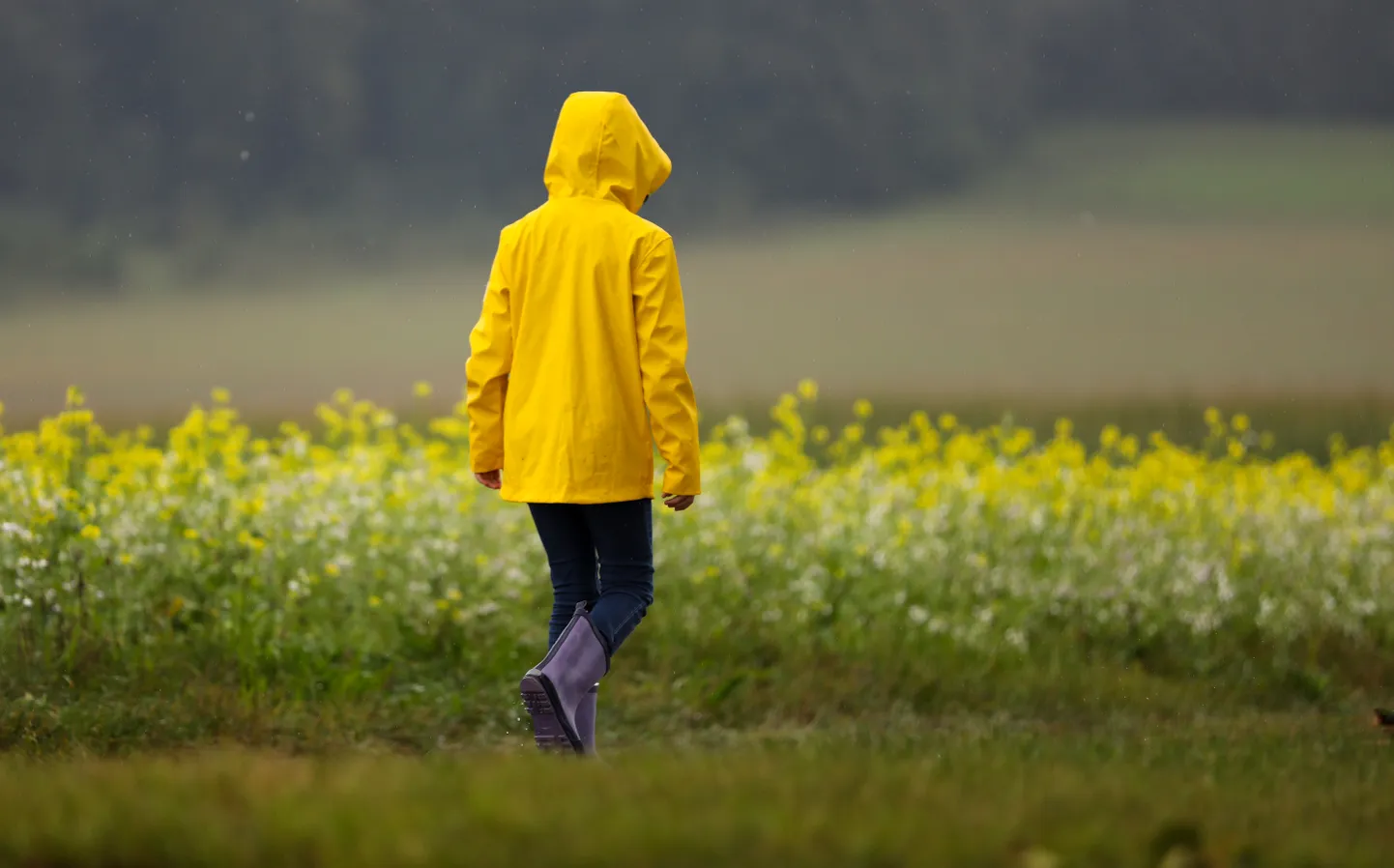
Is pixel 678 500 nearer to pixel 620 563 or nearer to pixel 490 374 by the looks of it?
pixel 620 563

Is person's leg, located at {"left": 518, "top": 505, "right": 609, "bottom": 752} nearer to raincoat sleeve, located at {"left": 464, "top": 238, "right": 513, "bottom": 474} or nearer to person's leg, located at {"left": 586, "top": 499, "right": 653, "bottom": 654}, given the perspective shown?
person's leg, located at {"left": 586, "top": 499, "right": 653, "bottom": 654}

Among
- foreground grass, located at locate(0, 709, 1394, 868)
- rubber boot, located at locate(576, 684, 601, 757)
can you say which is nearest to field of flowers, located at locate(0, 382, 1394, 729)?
rubber boot, located at locate(576, 684, 601, 757)

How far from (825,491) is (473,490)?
7.04ft

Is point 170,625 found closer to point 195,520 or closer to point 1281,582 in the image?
point 195,520

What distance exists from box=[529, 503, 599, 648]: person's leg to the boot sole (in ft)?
0.81

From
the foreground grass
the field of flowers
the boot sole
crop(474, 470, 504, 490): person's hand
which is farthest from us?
the field of flowers

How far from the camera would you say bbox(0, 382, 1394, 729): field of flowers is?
6535 mm

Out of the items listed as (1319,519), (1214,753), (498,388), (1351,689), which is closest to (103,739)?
(498,388)

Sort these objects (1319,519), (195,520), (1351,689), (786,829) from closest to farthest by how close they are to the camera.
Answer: (786,829), (195,520), (1351,689), (1319,519)

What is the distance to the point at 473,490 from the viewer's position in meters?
8.05

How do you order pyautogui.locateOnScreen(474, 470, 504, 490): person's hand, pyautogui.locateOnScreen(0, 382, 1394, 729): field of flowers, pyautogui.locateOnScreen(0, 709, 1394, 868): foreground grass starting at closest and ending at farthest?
pyautogui.locateOnScreen(0, 709, 1394, 868): foreground grass, pyautogui.locateOnScreen(474, 470, 504, 490): person's hand, pyautogui.locateOnScreen(0, 382, 1394, 729): field of flowers

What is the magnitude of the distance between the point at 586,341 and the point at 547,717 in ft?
3.79

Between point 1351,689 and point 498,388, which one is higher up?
point 498,388

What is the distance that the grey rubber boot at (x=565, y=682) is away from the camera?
14.7 feet
